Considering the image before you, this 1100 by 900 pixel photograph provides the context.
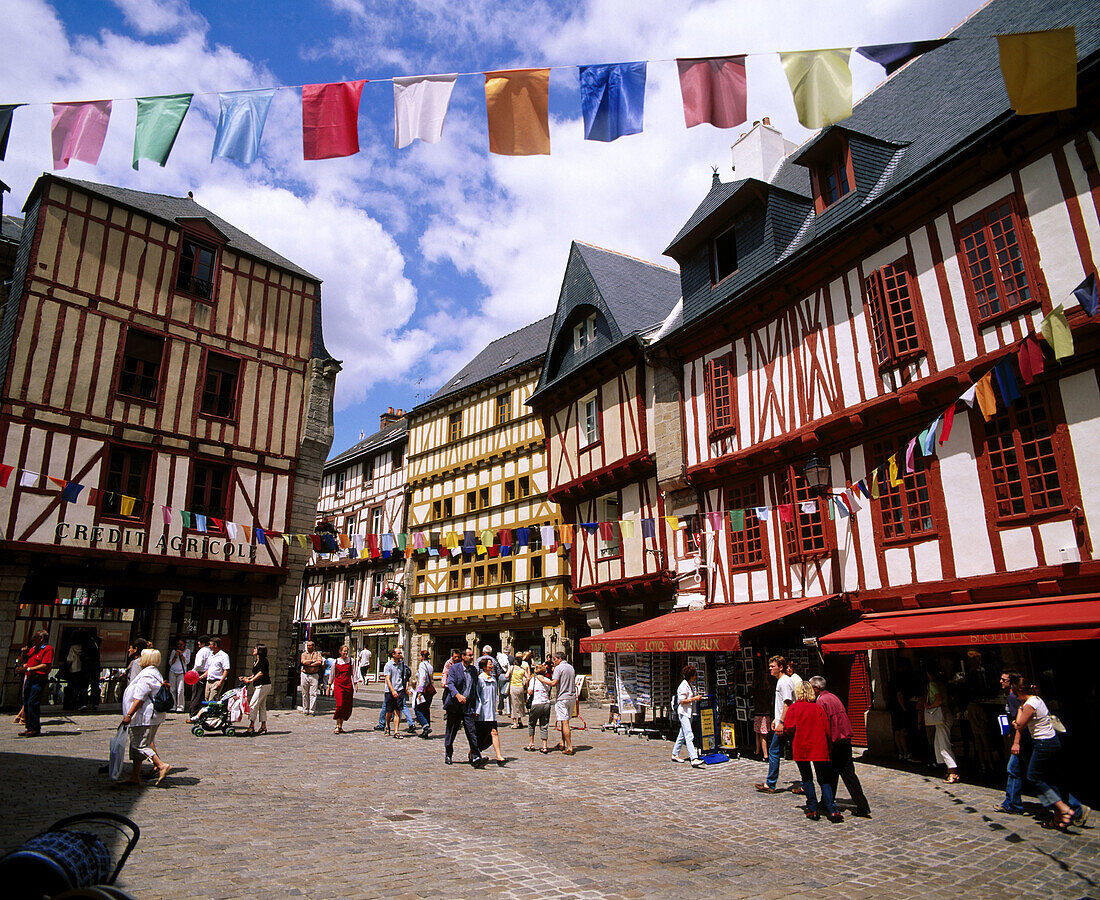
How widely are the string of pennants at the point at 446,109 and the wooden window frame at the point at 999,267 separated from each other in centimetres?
438

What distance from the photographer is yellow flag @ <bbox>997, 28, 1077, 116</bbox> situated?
6691 mm

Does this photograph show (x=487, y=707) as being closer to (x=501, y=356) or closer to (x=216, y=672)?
(x=216, y=672)

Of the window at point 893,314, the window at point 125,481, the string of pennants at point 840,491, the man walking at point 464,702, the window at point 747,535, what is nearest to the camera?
the string of pennants at point 840,491

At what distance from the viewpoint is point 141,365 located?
1708 cm

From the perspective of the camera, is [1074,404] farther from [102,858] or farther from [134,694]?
[134,694]

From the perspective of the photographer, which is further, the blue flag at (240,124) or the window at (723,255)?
the window at (723,255)

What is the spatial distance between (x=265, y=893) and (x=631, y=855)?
2.82 m

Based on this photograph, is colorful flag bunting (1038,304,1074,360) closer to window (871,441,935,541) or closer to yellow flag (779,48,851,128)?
window (871,441,935,541)

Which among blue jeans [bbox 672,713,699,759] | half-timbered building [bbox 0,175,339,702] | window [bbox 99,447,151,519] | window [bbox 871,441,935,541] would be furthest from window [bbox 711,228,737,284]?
window [bbox 99,447,151,519]

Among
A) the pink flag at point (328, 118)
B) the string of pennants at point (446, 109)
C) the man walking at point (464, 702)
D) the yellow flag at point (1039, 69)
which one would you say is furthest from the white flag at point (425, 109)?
the man walking at point (464, 702)

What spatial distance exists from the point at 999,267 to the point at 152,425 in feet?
56.1

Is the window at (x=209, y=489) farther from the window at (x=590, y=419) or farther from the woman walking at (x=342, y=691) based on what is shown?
the window at (x=590, y=419)

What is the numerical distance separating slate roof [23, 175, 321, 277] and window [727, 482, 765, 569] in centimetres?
1329

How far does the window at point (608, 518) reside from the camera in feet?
62.3
